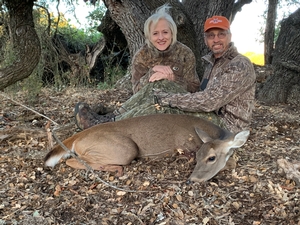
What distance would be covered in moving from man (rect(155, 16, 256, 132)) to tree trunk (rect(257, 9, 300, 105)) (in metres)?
3.23

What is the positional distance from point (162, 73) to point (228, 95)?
1079mm

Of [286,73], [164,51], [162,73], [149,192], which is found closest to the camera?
[149,192]

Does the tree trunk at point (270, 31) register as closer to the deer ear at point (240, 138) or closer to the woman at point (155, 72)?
the woman at point (155, 72)

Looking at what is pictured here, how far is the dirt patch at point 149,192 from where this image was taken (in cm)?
317

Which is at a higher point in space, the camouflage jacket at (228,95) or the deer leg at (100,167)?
the camouflage jacket at (228,95)

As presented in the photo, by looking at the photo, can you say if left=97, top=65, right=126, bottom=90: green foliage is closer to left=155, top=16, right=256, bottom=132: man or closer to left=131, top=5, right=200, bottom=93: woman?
left=131, top=5, right=200, bottom=93: woman

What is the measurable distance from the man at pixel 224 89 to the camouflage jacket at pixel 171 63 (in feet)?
2.13

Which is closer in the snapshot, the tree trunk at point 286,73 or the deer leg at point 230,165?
the deer leg at point 230,165

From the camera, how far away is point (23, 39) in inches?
241

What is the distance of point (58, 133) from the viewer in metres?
5.08

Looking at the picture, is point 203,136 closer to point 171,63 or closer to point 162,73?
point 162,73

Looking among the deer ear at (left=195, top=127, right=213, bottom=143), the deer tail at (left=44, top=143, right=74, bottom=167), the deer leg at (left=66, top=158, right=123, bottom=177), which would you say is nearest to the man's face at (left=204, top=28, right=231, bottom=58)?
the deer ear at (left=195, top=127, right=213, bottom=143)

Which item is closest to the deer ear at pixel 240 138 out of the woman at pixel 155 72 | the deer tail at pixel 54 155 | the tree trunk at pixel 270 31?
the woman at pixel 155 72

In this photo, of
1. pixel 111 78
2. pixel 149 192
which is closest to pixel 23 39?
pixel 111 78
